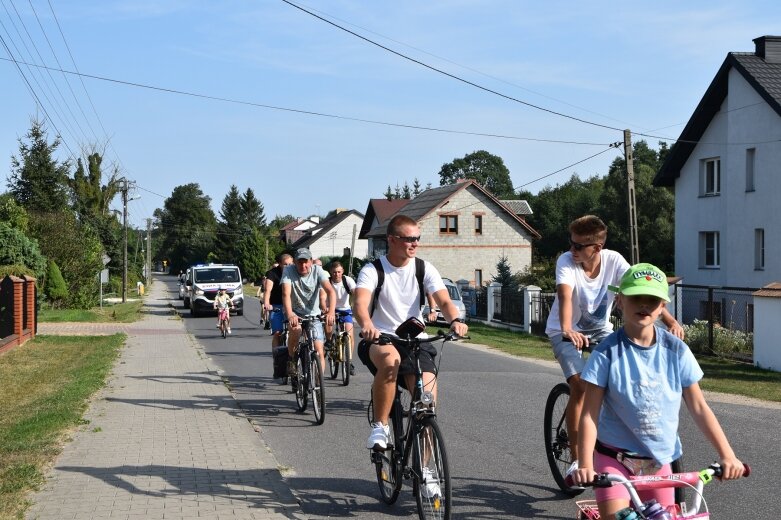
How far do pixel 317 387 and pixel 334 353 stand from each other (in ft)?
12.6

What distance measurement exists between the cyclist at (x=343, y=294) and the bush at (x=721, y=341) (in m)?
7.93

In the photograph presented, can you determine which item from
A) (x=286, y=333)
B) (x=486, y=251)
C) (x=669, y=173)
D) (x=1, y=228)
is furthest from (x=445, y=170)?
(x=286, y=333)

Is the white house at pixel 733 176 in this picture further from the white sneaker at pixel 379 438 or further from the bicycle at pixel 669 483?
the bicycle at pixel 669 483

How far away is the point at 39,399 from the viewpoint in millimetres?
11906

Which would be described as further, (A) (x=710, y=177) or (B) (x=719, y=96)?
(A) (x=710, y=177)

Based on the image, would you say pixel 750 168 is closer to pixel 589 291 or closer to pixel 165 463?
pixel 589 291

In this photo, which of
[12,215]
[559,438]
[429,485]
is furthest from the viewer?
[12,215]

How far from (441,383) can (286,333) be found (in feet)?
8.85

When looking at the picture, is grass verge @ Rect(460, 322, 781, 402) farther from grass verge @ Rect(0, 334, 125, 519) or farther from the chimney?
the chimney

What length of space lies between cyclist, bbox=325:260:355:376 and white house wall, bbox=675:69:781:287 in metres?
20.7

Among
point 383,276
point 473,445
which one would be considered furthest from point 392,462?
point 473,445

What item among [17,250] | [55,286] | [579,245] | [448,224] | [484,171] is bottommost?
[55,286]

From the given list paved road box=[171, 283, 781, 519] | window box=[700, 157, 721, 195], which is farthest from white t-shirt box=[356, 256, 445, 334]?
window box=[700, 157, 721, 195]

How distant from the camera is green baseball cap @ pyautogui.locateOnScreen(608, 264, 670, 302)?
359 centimetres
